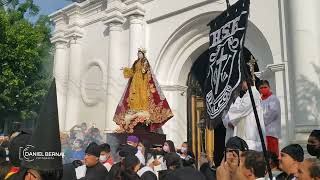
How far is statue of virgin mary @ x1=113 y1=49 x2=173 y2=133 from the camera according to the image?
32.7ft

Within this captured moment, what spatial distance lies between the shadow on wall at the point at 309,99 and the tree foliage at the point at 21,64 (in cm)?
1047

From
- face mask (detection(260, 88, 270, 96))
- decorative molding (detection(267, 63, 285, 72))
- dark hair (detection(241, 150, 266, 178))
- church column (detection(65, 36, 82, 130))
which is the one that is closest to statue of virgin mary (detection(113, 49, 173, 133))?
decorative molding (detection(267, 63, 285, 72))

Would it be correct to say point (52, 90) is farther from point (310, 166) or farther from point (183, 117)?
point (183, 117)

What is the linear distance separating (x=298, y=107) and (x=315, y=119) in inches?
15.6

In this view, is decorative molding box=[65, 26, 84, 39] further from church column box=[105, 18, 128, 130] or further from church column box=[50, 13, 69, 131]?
church column box=[105, 18, 128, 130]

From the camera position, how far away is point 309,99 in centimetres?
771

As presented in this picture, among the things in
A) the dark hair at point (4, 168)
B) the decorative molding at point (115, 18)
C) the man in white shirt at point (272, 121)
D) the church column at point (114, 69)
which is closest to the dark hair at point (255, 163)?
the dark hair at point (4, 168)

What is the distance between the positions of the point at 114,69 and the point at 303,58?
594 centimetres

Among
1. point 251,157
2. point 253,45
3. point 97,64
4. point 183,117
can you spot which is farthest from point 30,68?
point 251,157

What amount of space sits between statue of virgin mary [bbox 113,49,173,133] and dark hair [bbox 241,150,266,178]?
6.89 m

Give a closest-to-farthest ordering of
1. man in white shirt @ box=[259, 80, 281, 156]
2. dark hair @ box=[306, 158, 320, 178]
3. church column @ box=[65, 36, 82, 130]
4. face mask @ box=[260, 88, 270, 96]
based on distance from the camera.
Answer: dark hair @ box=[306, 158, 320, 178]
man in white shirt @ box=[259, 80, 281, 156]
face mask @ box=[260, 88, 270, 96]
church column @ box=[65, 36, 82, 130]

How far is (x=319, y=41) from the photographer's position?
7980mm

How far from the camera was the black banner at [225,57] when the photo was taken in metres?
3.64

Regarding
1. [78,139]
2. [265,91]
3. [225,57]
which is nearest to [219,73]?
[225,57]
